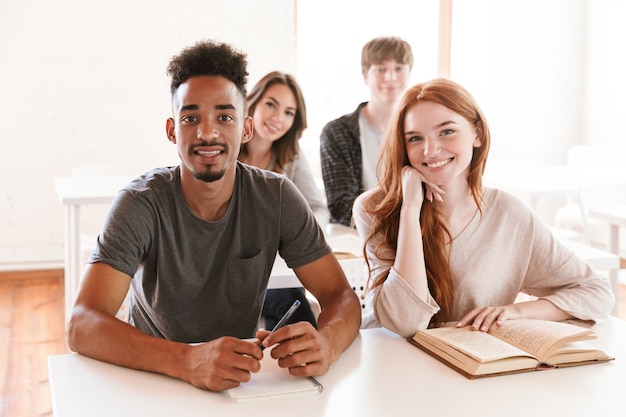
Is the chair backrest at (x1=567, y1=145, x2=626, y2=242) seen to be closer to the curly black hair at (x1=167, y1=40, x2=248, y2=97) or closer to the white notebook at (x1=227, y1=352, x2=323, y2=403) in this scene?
the curly black hair at (x1=167, y1=40, x2=248, y2=97)

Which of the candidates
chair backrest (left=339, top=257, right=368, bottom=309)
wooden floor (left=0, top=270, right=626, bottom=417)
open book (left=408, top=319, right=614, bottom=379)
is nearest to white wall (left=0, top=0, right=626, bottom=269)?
wooden floor (left=0, top=270, right=626, bottom=417)

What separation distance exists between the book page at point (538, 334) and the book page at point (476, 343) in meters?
0.03

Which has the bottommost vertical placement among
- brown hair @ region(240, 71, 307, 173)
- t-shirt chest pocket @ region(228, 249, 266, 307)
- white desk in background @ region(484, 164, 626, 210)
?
t-shirt chest pocket @ region(228, 249, 266, 307)

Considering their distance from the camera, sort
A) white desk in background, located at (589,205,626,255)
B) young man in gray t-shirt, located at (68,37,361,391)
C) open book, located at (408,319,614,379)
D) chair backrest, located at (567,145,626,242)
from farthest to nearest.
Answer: chair backrest, located at (567,145,626,242), white desk in background, located at (589,205,626,255), young man in gray t-shirt, located at (68,37,361,391), open book, located at (408,319,614,379)

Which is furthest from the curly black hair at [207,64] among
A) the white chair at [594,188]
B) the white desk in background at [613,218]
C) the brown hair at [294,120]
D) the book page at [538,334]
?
the white chair at [594,188]

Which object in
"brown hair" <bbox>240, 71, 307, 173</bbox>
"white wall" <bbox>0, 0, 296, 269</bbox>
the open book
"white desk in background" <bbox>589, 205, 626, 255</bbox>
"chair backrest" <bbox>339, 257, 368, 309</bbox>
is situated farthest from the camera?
"white wall" <bbox>0, 0, 296, 269</bbox>

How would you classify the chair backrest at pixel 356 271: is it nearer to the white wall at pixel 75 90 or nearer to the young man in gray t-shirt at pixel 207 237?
the young man in gray t-shirt at pixel 207 237

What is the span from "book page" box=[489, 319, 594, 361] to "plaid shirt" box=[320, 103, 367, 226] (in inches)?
66.2

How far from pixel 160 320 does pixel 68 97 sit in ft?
10.6

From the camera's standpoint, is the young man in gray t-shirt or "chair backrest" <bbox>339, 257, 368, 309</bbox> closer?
the young man in gray t-shirt

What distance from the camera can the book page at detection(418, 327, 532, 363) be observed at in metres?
1.44

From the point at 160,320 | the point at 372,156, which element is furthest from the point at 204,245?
the point at 372,156

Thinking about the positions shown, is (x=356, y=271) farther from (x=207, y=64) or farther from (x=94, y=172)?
(x=94, y=172)

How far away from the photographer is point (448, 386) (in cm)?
138
